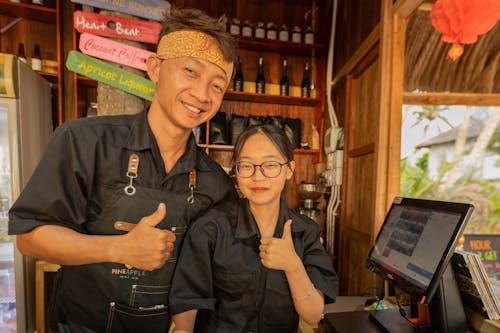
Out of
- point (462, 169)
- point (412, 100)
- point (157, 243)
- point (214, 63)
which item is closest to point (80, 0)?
point (214, 63)

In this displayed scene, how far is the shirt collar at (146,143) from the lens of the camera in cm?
105

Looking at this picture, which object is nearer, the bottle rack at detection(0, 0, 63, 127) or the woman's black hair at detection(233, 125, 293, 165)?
the woman's black hair at detection(233, 125, 293, 165)

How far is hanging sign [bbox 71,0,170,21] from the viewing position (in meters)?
1.70

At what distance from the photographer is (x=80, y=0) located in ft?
5.44

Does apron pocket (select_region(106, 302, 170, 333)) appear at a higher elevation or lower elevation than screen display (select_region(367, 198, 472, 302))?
lower

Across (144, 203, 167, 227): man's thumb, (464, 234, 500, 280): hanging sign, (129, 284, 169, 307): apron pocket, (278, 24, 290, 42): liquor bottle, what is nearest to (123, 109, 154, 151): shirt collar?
(144, 203, 167, 227): man's thumb

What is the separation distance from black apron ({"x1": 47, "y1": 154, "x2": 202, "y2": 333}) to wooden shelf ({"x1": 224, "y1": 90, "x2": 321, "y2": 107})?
2.13m

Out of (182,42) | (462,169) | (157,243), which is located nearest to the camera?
(157,243)

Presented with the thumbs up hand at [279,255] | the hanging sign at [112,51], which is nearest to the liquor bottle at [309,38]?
the hanging sign at [112,51]

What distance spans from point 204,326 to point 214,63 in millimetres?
992

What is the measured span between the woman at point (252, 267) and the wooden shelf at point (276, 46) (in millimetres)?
2262

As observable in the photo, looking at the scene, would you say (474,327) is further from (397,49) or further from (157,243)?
(397,49)

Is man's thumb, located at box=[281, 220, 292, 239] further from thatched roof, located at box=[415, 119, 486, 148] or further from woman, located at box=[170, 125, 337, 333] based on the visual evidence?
thatched roof, located at box=[415, 119, 486, 148]

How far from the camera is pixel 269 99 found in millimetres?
3150
